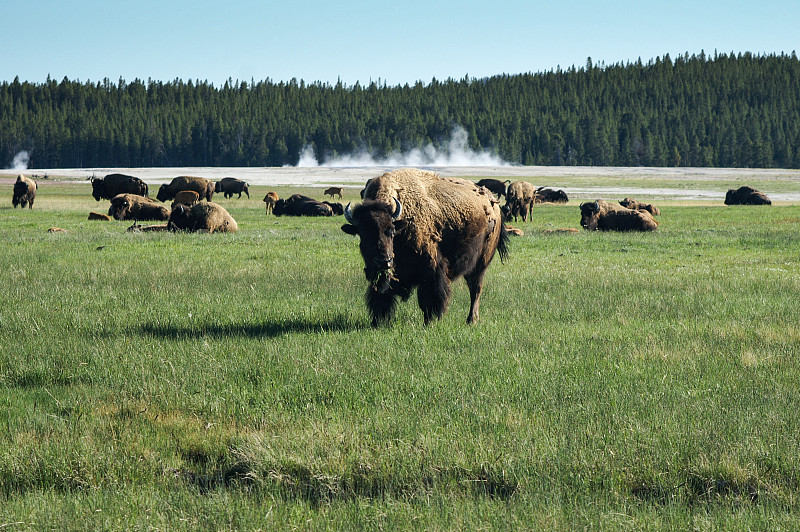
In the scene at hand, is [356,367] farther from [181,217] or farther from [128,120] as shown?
[128,120]

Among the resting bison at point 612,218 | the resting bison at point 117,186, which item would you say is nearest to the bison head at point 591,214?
the resting bison at point 612,218

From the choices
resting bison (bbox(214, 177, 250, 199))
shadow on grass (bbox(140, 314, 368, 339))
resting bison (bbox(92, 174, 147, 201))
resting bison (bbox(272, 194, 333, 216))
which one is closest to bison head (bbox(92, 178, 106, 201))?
resting bison (bbox(92, 174, 147, 201))

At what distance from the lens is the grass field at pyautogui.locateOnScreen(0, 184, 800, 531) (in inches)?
158

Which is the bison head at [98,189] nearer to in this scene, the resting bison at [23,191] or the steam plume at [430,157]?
the resting bison at [23,191]

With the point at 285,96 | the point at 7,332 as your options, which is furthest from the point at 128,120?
the point at 7,332

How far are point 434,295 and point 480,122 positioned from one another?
149m

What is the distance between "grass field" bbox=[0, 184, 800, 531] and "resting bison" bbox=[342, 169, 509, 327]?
43 centimetres

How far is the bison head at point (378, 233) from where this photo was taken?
8070mm

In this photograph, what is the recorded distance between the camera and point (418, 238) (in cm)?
865

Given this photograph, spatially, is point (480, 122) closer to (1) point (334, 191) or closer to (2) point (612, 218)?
(1) point (334, 191)

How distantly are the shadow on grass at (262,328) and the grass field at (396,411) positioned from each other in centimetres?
5

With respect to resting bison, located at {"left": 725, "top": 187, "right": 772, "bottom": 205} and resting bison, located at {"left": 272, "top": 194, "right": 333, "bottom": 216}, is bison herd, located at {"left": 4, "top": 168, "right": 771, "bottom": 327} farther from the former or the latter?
resting bison, located at {"left": 725, "top": 187, "right": 772, "bottom": 205}

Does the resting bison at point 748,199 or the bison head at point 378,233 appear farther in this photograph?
the resting bison at point 748,199

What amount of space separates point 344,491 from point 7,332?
5468 millimetres
